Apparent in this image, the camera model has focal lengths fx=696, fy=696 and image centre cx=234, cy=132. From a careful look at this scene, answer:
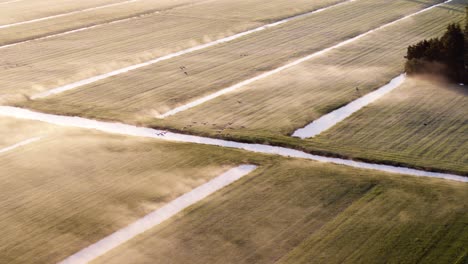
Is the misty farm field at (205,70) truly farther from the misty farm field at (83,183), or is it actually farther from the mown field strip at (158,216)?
the mown field strip at (158,216)

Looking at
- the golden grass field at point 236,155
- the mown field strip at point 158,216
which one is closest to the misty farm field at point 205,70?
the golden grass field at point 236,155

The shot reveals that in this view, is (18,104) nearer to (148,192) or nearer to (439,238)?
(148,192)

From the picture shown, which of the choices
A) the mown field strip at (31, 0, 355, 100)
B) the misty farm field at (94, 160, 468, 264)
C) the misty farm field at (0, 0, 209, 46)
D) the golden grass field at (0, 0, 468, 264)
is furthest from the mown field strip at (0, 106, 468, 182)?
the misty farm field at (0, 0, 209, 46)

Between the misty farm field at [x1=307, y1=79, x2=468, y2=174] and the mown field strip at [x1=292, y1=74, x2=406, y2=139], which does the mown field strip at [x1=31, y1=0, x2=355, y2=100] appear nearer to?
the mown field strip at [x1=292, y1=74, x2=406, y2=139]

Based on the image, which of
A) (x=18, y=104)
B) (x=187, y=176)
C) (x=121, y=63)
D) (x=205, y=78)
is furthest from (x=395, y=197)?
(x=121, y=63)

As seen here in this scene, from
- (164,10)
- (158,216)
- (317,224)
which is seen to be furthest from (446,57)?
(164,10)

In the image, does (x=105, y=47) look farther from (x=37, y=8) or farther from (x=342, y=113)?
(x=342, y=113)
